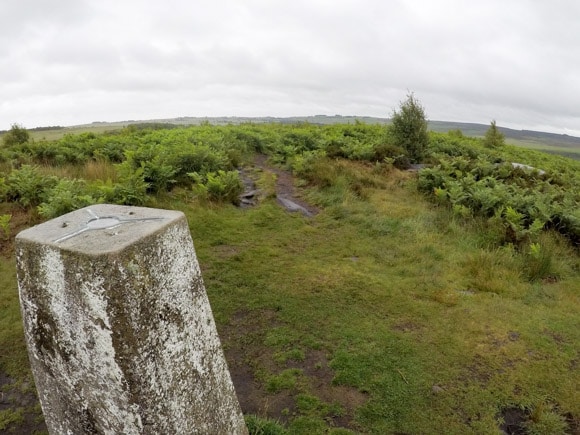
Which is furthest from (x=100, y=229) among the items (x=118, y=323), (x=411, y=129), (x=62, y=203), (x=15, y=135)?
(x=15, y=135)

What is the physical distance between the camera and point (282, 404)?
14.1ft

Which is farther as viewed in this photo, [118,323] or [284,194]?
[284,194]

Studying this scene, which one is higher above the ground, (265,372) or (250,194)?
(250,194)

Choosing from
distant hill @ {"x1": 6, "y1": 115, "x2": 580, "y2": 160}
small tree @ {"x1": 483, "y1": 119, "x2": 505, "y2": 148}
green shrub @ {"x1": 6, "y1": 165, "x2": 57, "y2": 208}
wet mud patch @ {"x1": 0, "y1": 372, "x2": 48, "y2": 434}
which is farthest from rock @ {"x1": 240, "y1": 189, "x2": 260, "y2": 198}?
small tree @ {"x1": 483, "y1": 119, "x2": 505, "y2": 148}

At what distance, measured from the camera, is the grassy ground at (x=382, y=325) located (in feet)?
14.1

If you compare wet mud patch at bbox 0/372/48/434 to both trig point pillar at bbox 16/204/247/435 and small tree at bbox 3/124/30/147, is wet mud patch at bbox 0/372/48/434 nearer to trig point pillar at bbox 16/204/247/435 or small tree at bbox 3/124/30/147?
trig point pillar at bbox 16/204/247/435

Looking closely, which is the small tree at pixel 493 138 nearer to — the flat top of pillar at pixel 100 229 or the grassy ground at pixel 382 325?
the grassy ground at pixel 382 325

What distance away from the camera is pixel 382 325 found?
571cm

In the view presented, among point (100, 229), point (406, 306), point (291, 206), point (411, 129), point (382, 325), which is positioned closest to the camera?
point (100, 229)

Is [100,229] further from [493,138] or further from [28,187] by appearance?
[493,138]

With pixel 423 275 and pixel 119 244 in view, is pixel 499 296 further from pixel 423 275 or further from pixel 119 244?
pixel 119 244

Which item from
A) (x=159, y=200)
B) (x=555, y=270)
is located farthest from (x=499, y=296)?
(x=159, y=200)

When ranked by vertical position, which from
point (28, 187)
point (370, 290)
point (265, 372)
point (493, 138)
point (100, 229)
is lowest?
point (265, 372)

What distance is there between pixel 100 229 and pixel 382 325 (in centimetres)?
436
